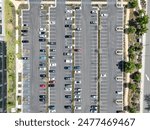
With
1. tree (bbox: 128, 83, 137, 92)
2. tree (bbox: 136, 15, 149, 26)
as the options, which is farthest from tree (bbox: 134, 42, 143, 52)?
tree (bbox: 128, 83, 137, 92)

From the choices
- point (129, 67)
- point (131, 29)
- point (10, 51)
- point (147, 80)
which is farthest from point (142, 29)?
point (10, 51)

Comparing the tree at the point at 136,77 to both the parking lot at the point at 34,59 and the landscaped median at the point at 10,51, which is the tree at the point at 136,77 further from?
the landscaped median at the point at 10,51

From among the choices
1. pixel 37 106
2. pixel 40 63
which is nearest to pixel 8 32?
pixel 40 63

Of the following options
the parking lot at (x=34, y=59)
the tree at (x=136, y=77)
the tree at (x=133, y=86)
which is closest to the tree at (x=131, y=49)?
the tree at (x=136, y=77)

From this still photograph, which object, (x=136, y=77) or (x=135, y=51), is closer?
(x=136, y=77)

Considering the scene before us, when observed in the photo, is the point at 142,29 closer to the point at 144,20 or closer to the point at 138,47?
the point at 144,20

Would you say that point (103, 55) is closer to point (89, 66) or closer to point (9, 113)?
point (89, 66)
